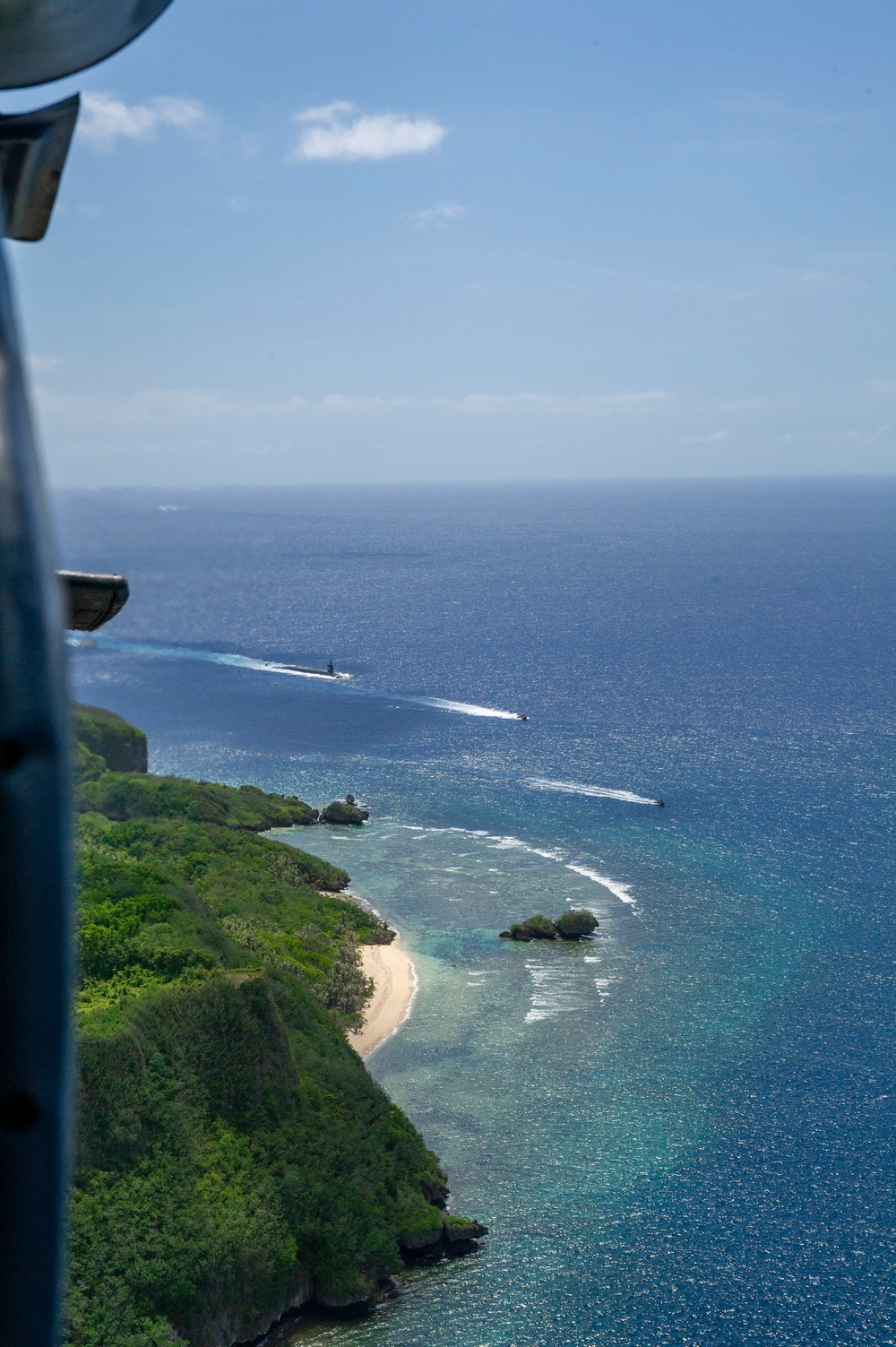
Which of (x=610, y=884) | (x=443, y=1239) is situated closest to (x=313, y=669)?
(x=610, y=884)

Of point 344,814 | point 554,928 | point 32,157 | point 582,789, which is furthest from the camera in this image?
point 582,789

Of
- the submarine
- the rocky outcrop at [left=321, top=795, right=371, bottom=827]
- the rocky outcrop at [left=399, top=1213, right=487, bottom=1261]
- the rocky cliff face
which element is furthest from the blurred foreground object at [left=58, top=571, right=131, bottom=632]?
the submarine

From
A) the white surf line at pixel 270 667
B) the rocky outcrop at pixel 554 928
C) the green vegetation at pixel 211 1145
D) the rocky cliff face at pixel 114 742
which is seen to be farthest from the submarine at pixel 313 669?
the green vegetation at pixel 211 1145

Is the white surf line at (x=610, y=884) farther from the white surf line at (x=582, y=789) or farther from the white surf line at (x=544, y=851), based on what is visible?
the white surf line at (x=582, y=789)

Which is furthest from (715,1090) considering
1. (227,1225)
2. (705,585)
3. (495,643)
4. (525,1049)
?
(705,585)

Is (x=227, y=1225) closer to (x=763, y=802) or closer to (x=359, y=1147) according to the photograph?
(x=359, y=1147)

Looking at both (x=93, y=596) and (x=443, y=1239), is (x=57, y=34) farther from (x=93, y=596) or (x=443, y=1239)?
(x=443, y=1239)

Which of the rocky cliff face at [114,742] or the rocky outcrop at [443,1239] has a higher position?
the rocky cliff face at [114,742]
